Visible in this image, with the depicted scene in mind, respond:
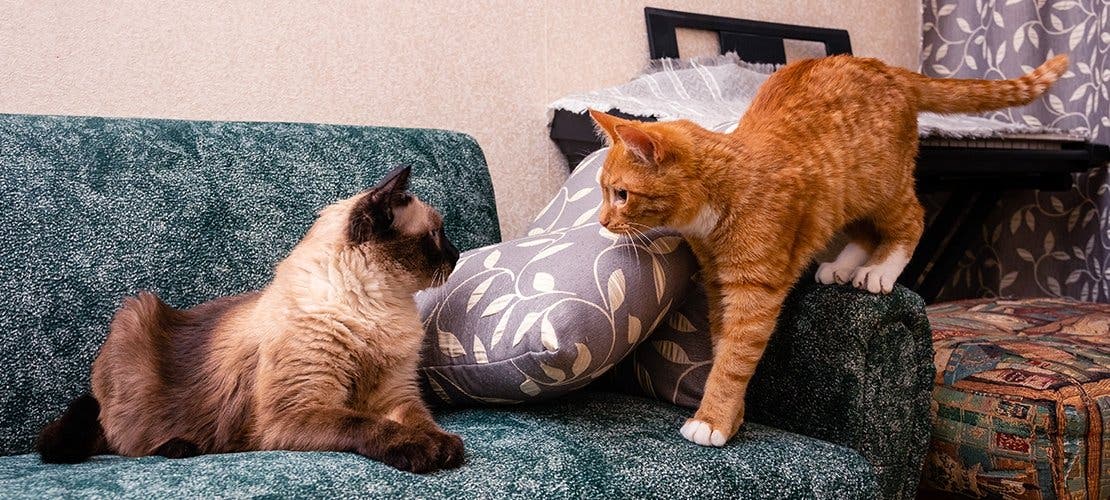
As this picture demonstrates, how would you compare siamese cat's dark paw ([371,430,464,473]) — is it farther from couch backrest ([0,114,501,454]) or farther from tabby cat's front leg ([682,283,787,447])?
couch backrest ([0,114,501,454])

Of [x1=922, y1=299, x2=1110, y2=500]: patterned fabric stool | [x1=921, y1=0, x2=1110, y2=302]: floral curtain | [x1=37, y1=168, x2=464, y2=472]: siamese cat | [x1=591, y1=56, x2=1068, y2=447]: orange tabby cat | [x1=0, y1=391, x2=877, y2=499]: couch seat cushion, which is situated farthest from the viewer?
[x1=921, y1=0, x2=1110, y2=302]: floral curtain

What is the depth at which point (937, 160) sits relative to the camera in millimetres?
2086

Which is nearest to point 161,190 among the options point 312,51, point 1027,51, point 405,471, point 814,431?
point 312,51

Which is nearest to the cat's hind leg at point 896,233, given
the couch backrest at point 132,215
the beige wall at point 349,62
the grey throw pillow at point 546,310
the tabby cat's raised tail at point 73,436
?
the grey throw pillow at point 546,310

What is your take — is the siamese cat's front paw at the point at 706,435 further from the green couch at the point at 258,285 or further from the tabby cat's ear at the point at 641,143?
the tabby cat's ear at the point at 641,143

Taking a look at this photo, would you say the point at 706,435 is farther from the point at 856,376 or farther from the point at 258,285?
the point at 258,285

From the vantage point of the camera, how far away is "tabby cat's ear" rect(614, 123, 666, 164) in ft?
3.83

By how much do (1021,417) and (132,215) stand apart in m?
1.50

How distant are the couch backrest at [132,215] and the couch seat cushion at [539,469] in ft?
0.57

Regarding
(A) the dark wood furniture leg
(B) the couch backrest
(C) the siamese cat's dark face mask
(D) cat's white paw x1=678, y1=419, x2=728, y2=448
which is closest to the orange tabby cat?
(D) cat's white paw x1=678, y1=419, x2=728, y2=448

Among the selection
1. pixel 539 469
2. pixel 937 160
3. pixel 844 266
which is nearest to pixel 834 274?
pixel 844 266

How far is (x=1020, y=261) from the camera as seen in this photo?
9.16 ft

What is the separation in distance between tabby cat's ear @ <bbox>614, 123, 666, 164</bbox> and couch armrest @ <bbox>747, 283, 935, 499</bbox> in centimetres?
33

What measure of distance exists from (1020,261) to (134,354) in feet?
8.55
